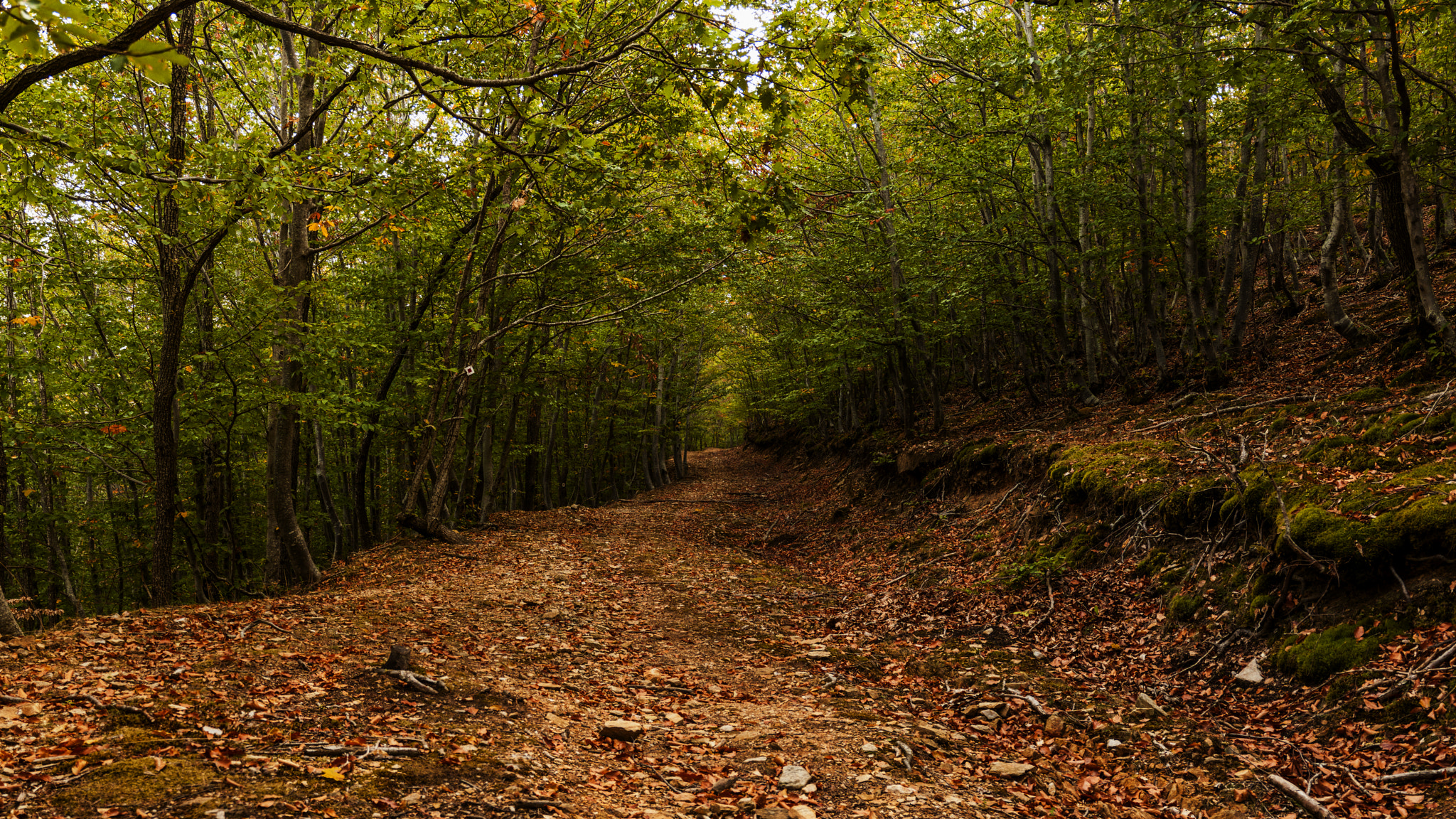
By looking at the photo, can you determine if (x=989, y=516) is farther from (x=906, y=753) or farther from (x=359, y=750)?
(x=359, y=750)

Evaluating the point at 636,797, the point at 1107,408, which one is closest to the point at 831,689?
the point at 636,797

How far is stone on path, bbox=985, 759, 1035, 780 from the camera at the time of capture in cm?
468

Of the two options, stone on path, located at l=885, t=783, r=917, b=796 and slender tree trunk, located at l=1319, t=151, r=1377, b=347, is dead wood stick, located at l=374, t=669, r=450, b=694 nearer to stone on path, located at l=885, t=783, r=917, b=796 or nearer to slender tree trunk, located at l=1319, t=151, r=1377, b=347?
stone on path, located at l=885, t=783, r=917, b=796

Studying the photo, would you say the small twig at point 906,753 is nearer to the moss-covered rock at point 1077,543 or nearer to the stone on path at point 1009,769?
the stone on path at point 1009,769

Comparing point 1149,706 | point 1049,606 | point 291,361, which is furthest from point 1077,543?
point 291,361

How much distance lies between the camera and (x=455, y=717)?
4.84 m

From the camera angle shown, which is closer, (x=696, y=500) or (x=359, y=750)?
(x=359, y=750)

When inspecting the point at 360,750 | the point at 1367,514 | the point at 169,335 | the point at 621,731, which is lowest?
the point at 621,731

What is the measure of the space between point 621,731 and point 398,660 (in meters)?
1.97

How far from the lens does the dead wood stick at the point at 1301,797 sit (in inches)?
148

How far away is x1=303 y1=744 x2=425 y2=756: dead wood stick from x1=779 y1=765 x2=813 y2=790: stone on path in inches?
Result: 87.2

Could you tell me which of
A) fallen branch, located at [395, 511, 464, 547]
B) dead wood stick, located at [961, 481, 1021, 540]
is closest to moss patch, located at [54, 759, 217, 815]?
dead wood stick, located at [961, 481, 1021, 540]

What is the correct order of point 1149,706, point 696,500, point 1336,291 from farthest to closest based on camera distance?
point 696,500
point 1336,291
point 1149,706

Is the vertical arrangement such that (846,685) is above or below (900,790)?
below
